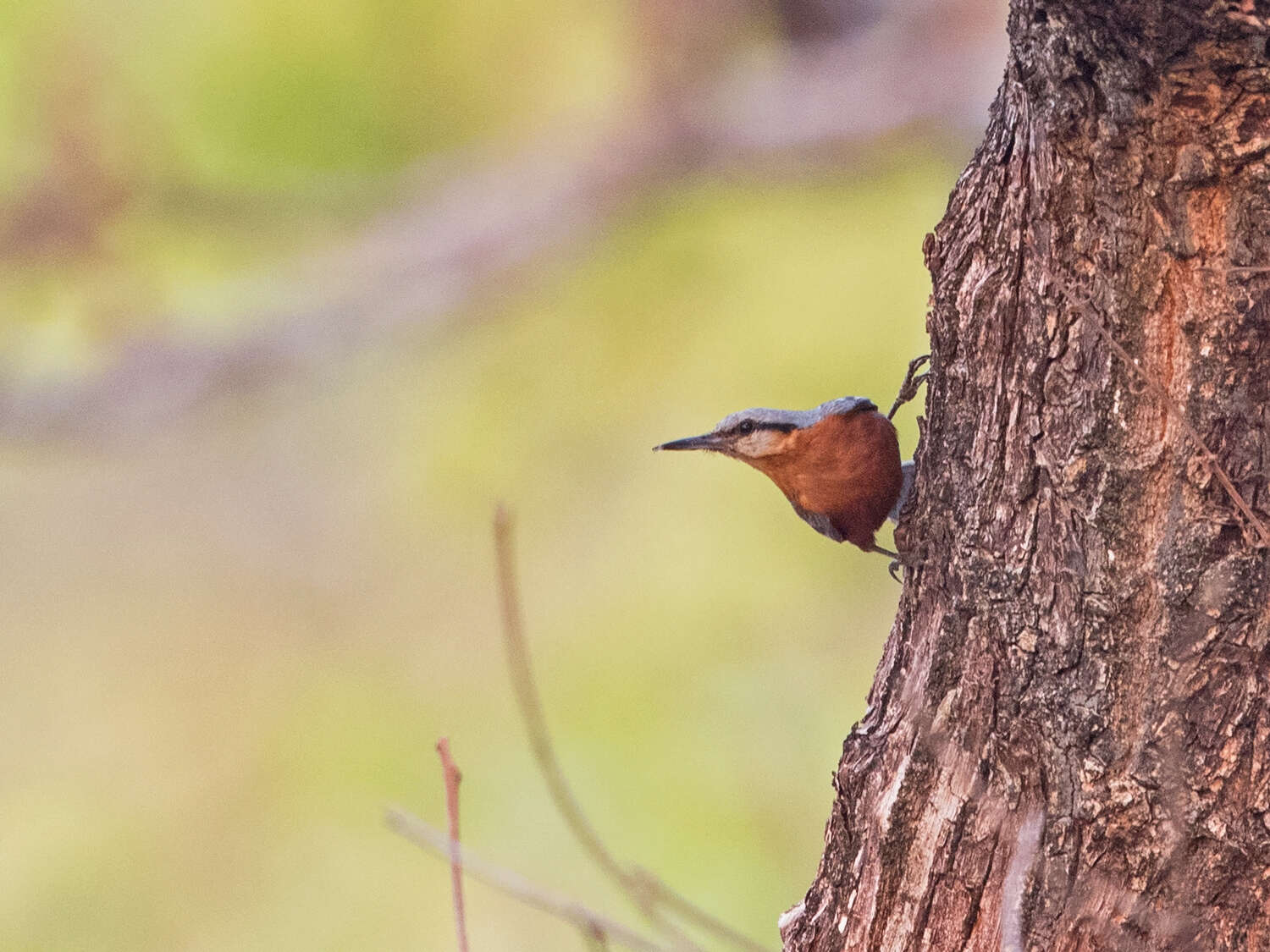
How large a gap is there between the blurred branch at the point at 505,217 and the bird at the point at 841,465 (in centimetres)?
402

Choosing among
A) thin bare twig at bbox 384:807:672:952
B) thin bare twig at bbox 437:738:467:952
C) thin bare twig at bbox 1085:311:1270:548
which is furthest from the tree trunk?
thin bare twig at bbox 437:738:467:952

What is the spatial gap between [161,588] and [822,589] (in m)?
4.02

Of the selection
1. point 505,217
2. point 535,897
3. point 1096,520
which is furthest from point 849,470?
point 505,217

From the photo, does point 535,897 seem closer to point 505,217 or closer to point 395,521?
point 505,217

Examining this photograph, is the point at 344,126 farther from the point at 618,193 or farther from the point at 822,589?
the point at 822,589

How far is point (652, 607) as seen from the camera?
244 inches

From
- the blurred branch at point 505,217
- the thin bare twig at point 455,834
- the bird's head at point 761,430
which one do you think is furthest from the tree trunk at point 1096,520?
the blurred branch at point 505,217

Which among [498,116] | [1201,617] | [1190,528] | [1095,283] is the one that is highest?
[498,116]

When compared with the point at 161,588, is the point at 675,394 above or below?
above

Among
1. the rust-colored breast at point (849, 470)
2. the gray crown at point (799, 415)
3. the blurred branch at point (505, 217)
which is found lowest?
the rust-colored breast at point (849, 470)

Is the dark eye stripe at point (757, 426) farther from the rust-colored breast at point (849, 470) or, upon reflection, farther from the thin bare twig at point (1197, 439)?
the thin bare twig at point (1197, 439)

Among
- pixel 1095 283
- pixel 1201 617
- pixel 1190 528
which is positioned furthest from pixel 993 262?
pixel 1201 617

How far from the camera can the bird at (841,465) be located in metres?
2.71

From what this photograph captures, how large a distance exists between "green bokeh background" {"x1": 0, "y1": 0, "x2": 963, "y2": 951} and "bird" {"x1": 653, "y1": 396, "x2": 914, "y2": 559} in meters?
2.64
